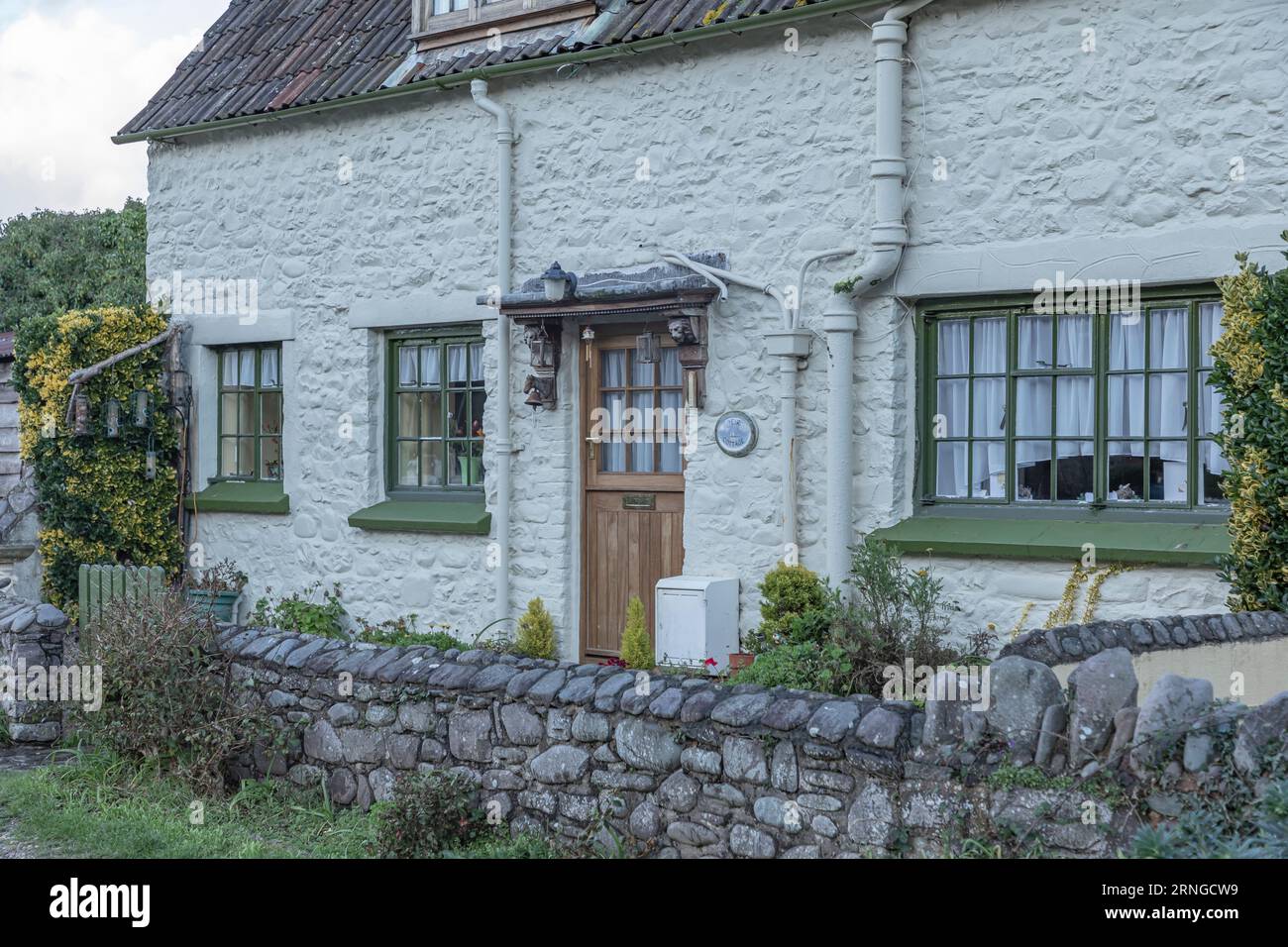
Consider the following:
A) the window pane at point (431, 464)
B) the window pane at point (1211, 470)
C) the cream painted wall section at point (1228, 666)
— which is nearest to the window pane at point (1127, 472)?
the window pane at point (1211, 470)

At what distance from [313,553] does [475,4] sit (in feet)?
15.5

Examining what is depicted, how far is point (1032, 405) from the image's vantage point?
8734 mm

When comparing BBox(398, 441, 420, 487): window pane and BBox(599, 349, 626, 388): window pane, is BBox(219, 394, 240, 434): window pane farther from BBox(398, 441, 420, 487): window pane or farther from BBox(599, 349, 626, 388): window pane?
BBox(599, 349, 626, 388): window pane

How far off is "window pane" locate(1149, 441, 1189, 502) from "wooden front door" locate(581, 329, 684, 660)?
323 centimetres

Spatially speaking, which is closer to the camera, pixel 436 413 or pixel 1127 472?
pixel 1127 472

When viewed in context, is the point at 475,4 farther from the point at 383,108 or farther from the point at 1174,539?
the point at 1174,539

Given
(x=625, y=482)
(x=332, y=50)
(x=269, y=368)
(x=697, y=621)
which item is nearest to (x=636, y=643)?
(x=697, y=621)

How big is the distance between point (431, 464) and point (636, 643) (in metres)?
2.98

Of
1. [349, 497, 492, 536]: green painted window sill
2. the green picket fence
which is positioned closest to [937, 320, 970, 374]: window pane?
[349, 497, 492, 536]: green painted window sill

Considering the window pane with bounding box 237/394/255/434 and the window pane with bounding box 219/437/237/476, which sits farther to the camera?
the window pane with bounding box 219/437/237/476

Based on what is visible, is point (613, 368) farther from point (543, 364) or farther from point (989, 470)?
point (989, 470)

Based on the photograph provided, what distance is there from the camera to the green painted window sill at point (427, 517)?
10.8 meters

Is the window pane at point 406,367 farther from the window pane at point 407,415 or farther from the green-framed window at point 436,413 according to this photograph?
the window pane at point 407,415

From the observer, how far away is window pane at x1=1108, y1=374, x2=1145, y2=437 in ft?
27.5
